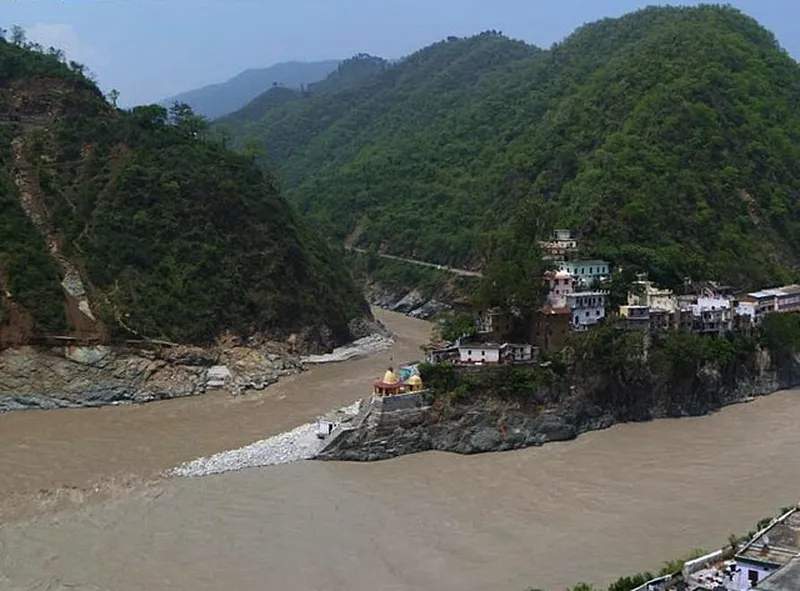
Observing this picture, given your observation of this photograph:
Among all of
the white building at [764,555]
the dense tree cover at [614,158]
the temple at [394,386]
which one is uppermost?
the dense tree cover at [614,158]

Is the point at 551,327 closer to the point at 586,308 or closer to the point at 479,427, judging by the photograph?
the point at 586,308

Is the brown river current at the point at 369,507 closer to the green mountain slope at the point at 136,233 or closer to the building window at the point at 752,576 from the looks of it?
the building window at the point at 752,576

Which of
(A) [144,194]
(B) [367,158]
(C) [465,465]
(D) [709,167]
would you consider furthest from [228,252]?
(B) [367,158]

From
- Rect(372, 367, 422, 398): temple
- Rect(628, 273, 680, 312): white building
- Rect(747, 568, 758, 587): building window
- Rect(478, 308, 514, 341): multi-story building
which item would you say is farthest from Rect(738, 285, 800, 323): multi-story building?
Rect(747, 568, 758, 587): building window

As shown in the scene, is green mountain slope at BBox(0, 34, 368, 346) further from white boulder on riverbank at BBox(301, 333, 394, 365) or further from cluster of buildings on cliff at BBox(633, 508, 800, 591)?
cluster of buildings on cliff at BBox(633, 508, 800, 591)

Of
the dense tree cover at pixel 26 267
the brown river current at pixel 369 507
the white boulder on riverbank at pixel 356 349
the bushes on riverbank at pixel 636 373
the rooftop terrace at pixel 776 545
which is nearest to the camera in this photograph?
the rooftop terrace at pixel 776 545

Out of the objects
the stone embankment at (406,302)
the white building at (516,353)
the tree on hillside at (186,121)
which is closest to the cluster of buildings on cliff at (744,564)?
the white building at (516,353)

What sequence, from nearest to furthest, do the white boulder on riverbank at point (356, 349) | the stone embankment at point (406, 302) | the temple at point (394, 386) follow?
the temple at point (394, 386)
the white boulder on riverbank at point (356, 349)
the stone embankment at point (406, 302)

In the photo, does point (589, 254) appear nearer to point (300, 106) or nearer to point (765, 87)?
point (765, 87)
